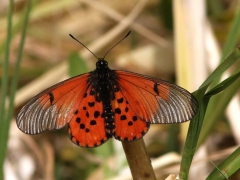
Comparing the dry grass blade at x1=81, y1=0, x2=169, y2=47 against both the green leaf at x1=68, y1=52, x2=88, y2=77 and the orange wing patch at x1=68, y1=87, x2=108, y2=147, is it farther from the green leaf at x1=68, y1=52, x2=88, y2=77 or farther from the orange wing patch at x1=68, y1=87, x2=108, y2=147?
the orange wing patch at x1=68, y1=87, x2=108, y2=147

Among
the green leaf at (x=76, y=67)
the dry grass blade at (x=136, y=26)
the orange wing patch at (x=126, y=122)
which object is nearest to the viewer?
the orange wing patch at (x=126, y=122)

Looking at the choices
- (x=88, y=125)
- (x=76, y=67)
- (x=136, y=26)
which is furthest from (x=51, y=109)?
(x=136, y=26)

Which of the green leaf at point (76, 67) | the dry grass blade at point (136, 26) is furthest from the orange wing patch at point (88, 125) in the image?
the dry grass blade at point (136, 26)

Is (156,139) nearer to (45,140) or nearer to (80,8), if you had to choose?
(45,140)

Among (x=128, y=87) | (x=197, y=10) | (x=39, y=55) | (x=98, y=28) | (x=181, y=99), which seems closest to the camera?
(x=181, y=99)

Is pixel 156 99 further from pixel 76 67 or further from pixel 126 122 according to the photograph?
pixel 76 67

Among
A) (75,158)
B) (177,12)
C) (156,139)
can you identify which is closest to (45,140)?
(75,158)

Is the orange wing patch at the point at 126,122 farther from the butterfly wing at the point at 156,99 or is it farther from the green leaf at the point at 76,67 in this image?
the green leaf at the point at 76,67
